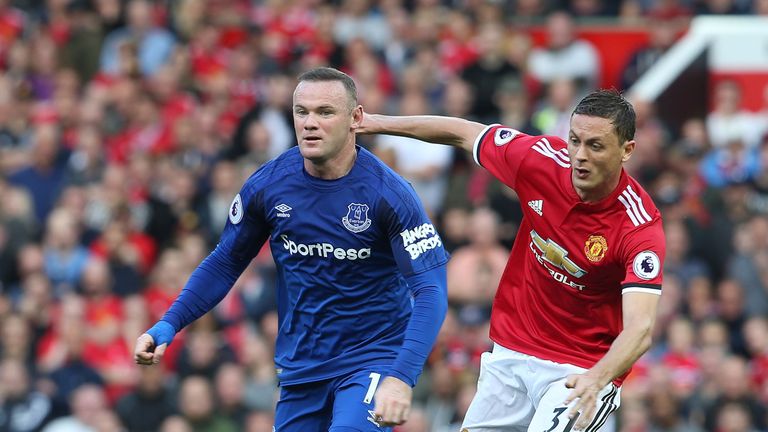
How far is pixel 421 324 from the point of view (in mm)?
7395

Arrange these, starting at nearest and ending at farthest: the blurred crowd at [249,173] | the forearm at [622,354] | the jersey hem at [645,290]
→ the forearm at [622,354] → the jersey hem at [645,290] → the blurred crowd at [249,173]

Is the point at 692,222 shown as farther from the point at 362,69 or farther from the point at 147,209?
the point at 147,209

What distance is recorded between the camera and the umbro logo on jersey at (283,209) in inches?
307

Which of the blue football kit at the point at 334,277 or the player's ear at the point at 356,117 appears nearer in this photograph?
the blue football kit at the point at 334,277

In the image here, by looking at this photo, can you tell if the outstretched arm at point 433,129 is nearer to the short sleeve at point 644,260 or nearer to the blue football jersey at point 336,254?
the blue football jersey at point 336,254

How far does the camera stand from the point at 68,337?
46.9 feet

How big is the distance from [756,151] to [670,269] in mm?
2281

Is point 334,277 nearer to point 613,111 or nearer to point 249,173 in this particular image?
point 613,111

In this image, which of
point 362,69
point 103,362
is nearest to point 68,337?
point 103,362

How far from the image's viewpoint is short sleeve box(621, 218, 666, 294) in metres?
7.40

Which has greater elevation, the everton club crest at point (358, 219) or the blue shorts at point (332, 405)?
the everton club crest at point (358, 219)

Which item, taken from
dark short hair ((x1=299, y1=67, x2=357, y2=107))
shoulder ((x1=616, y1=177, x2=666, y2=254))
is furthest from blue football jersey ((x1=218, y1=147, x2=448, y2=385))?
shoulder ((x1=616, y1=177, x2=666, y2=254))

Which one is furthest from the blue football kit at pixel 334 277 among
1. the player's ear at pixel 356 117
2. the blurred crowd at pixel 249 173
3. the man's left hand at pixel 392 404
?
the blurred crowd at pixel 249 173

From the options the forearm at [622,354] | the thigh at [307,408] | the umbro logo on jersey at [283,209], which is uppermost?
the umbro logo on jersey at [283,209]
